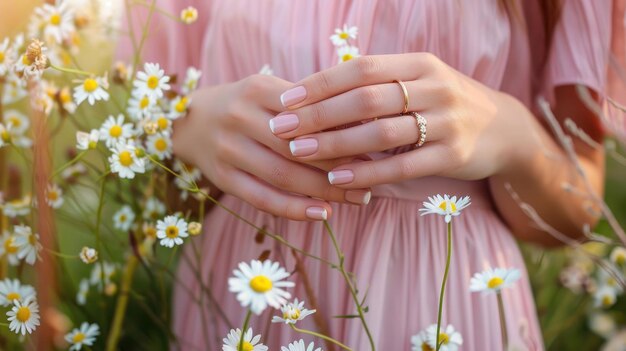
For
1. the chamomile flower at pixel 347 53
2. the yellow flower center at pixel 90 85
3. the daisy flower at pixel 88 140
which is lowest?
the daisy flower at pixel 88 140

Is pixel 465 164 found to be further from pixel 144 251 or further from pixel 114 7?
pixel 114 7

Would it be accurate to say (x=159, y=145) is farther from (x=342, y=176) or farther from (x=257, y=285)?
(x=257, y=285)

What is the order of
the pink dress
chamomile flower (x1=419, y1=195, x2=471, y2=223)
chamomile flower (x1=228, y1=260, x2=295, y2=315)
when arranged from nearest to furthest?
1. chamomile flower (x1=228, y1=260, x2=295, y2=315)
2. chamomile flower (x1=419, y1=195, x2=471, y2=223)
3. the pink dress

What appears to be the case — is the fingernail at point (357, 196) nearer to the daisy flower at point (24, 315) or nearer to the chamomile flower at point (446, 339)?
the chamomile flower at point (446, 339)

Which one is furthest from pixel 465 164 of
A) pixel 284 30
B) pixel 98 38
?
pixel 98 38

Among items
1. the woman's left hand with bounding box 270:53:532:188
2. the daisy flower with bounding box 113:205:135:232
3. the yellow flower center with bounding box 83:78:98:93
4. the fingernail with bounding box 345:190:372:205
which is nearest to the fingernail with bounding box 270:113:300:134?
the woman's left hand with bounding box 270:53:532:188

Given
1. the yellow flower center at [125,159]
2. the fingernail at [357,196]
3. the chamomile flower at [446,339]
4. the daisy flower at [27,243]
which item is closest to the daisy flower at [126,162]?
the yellow flower center at [125,159]

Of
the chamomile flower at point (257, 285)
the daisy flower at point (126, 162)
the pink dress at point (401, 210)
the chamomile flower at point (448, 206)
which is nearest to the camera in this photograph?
the chamomile flower at point (257, 285)

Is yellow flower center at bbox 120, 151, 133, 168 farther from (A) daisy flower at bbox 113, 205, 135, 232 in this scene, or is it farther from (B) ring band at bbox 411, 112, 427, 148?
(B) ring band at bbox 411, 112, 427, 148
